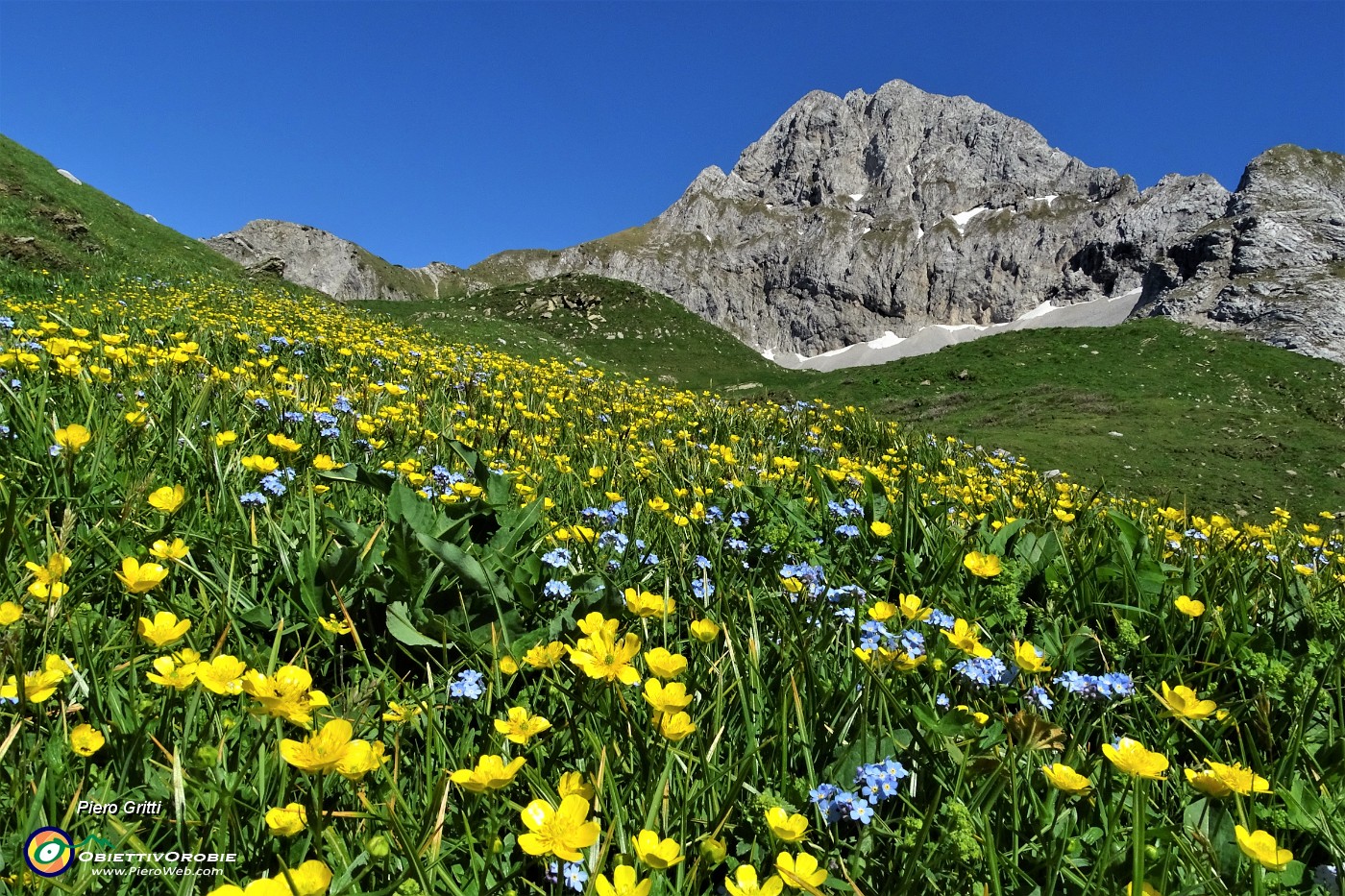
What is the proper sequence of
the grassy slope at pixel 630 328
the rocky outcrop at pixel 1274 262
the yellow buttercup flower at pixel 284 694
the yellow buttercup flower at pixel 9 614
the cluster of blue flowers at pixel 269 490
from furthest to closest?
the rocky outcrop at pixel 1274 262, the grassy slope at pixel 630 328, the cluster of blue flowers at pixel 269 490, the yellow buttercup flower at pixel 9 614, the yellow buttercup flower at pixel 284 694

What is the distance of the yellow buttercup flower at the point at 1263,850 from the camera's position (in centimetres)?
108

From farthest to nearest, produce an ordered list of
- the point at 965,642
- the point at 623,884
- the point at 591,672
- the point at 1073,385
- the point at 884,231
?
1. the point at 884,231
2. the point at 1073,385
3. the point at 965,642
4. the point at 591,672
5. the point at 623,884

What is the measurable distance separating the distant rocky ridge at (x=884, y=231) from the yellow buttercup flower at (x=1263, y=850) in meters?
115

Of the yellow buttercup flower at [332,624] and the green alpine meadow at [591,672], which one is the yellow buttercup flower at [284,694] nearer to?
the green alpine meadow at [591,672]

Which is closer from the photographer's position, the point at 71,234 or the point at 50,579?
the point at 50,579

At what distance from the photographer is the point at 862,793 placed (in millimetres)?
1402

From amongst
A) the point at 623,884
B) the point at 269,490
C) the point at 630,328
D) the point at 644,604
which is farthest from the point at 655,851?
the point at 630,328

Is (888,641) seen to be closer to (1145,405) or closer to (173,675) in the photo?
(173,675)

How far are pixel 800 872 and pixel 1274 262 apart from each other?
5130 cm

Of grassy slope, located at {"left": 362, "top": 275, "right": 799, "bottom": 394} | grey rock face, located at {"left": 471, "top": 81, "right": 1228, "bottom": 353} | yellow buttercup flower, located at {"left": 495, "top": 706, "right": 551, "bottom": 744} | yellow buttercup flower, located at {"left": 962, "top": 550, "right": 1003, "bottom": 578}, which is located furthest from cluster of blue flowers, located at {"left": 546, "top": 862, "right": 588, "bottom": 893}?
grey rock face, located at {"left": 471, "top": 81, "right": 1228, "bottom": 353}

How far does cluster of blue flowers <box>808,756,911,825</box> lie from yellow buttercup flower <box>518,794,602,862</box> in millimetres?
512

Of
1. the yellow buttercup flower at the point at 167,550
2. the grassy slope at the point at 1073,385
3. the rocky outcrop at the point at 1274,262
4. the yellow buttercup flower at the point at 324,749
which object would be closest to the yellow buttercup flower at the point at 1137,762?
the yellow buttercup flower at the point at 324,749

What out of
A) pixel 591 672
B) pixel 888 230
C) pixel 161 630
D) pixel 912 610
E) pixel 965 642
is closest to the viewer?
pixel 591 672

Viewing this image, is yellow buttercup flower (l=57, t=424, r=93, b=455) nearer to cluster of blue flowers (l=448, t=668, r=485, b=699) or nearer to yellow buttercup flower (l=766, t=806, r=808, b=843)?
cluster of blue flowers (l=448, t=668, r=485, b=699)
